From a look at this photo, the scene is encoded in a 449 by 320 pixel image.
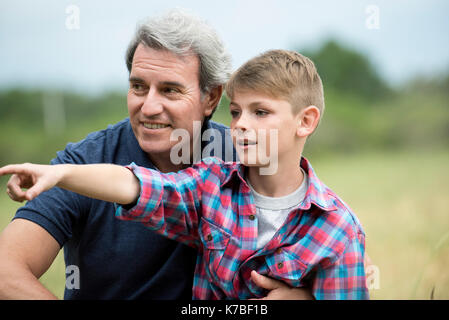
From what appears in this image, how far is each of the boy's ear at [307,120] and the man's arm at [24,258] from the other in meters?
1.07

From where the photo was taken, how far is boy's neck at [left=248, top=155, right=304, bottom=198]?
1.86 m

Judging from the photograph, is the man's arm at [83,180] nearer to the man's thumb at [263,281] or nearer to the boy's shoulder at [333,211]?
the man's thumb at [263,281]

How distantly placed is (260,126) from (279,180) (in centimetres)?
24

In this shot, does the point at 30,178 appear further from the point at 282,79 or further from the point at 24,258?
the point at 282,79

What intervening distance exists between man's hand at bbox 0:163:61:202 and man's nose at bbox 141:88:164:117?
2.41 feet

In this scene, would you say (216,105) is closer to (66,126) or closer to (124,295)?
(124,295)

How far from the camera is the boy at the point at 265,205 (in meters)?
1.74

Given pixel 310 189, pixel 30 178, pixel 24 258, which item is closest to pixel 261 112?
pixel 310 189

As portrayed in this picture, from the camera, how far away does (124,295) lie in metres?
2.21

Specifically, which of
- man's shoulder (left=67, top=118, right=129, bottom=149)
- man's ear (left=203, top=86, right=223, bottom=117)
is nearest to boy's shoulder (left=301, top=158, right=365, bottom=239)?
man's ear (left=203, top=86, right=223, bottom=117)

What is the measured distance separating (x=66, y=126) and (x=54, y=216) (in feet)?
21.9

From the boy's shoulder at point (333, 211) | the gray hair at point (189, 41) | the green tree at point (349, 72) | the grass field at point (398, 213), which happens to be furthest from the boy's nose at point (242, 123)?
the green tree at point (349, 72)

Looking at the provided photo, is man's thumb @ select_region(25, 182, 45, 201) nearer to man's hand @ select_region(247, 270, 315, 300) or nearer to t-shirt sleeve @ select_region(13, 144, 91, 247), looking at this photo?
t-shirt sleeve @ select_region(13, 144, 91, 247)
